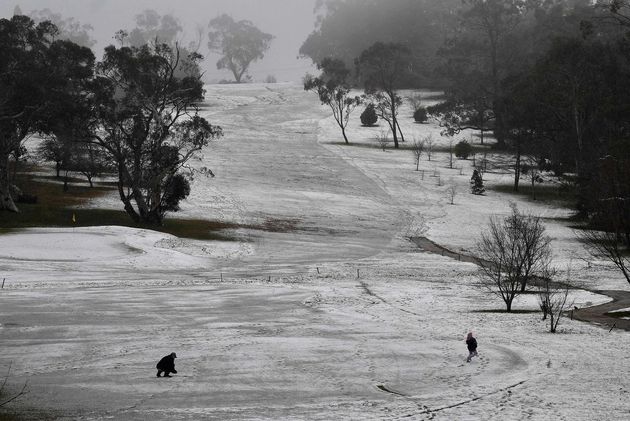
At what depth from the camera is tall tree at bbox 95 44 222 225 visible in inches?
2051

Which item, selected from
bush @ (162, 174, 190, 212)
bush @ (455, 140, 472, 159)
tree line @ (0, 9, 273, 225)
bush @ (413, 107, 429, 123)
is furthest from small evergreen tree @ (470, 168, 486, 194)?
bush @ (413, 107, 429, 123)

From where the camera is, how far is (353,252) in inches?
1896

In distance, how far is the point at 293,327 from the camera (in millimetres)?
26172

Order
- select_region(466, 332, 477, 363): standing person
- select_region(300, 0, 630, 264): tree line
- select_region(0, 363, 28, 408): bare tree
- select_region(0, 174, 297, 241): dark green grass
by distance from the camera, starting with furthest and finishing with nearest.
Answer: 1. select_region(300, 0, 630, 264): tree line
2. select_region(0, 174, 297, 241): dark green grass
3. select_region(466, 332, 477, 363): standing person
4. select_region(0, 363, 28, 408): bare tree

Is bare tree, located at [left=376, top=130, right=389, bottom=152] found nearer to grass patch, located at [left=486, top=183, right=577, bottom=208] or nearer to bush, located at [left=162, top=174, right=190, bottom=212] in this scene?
grass patch, located at [left=486, top=183, right=577, bottom=208]

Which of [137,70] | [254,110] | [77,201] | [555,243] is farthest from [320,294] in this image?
[254,110]

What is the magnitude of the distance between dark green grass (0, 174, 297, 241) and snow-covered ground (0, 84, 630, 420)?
1.82 meters

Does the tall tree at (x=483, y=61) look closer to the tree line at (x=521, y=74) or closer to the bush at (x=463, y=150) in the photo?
the tree line at (x=521, y=74)

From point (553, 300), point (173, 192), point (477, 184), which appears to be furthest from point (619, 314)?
point (477, 184)

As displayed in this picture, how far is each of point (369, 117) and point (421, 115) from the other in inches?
316

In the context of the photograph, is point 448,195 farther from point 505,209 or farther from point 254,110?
point 254,110

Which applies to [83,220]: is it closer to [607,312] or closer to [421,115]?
[607,312]

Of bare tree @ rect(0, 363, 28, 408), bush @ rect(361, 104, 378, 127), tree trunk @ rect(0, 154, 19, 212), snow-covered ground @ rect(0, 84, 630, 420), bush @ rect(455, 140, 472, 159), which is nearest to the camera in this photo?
bare tree @ rect(0, 363, 28, 408)

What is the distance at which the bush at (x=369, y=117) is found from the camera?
107 metres
